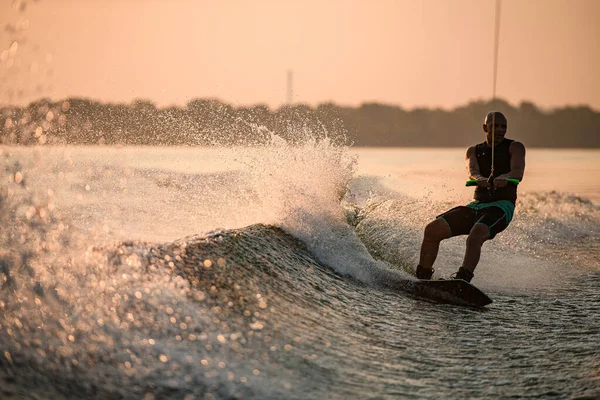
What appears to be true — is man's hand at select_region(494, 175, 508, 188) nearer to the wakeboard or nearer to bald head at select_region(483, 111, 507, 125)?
bald head at select_region(483, 111, 507, 125)

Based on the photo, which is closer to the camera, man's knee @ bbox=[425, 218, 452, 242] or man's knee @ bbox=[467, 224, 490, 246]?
man's knee @ bbox=[467, 224, 490, 246]

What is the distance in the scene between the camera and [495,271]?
31.8 feet

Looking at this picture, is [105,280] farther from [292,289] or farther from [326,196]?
[326,196]

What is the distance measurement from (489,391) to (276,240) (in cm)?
358

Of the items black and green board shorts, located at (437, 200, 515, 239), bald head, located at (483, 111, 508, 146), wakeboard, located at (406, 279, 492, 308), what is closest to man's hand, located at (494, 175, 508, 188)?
black and green board shorts, located at (437, 200, 515, 239)

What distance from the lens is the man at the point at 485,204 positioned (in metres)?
7.27

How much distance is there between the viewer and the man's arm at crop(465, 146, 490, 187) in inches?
295

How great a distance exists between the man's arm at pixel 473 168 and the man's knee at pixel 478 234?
515 mm

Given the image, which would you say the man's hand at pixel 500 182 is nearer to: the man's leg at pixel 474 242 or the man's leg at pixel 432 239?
the man's leg at pixel 474 242

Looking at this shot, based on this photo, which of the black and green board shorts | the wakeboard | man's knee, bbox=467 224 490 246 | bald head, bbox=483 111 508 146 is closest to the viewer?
the wakeboard

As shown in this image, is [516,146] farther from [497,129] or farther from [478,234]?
[478,234]

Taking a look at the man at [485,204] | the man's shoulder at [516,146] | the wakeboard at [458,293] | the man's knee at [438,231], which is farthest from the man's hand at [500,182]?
the wakeboard at [458,293]

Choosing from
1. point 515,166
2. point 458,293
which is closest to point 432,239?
point 458,293

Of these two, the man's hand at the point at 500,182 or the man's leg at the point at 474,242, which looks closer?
the man's leg at the point at 474,242
